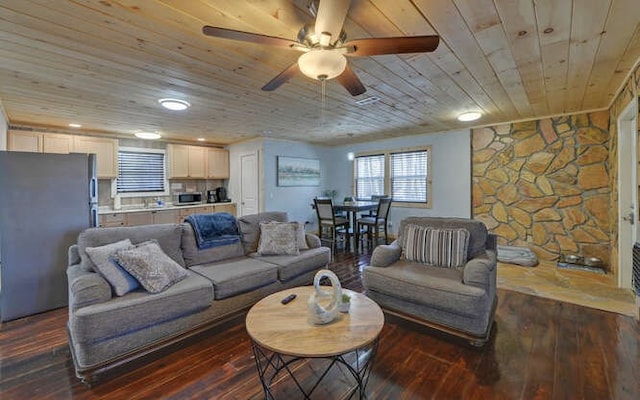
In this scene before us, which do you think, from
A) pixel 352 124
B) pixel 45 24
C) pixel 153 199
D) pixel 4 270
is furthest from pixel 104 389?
pixel 153 199

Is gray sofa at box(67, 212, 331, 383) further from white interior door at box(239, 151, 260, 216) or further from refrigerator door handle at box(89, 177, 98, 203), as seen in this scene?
white interior door at box(239, 151, 260, 216)

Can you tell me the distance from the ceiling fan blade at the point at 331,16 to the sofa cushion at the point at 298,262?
85.8 inches

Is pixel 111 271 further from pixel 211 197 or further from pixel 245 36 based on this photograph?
pixel 211 197

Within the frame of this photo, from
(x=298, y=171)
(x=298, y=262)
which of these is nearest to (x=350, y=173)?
(x=298, y=171)

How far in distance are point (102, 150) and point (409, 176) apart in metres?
5.96

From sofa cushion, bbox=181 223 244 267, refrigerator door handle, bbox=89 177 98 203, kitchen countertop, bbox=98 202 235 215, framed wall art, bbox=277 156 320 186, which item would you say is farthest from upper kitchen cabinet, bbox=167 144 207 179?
sofa cushion, bbox=181 223 244 267

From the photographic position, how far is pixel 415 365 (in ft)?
6.53

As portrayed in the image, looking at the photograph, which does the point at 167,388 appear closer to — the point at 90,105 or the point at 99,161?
the point at 90,105

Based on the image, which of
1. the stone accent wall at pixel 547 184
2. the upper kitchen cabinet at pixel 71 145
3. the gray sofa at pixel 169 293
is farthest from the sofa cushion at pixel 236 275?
the stone accent wall at pixel 547 184

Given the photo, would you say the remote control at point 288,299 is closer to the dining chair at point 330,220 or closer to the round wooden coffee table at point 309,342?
the round wooden coffee table at point 309,342

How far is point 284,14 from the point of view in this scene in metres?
1.70

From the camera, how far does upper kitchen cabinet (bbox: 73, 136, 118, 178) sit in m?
4.79

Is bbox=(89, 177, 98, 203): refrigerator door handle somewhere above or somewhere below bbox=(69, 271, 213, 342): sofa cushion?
above

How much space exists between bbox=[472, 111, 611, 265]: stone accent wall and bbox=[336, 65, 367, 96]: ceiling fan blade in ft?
12.5
